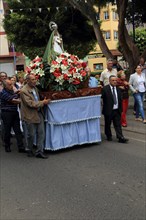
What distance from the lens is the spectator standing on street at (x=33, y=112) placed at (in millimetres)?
7129

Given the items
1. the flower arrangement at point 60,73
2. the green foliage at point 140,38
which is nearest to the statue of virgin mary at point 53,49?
the flower arrangement at point 60,73

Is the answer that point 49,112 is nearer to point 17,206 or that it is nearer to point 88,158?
point 88,158

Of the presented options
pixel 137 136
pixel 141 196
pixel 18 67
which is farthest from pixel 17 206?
pixel 18 67

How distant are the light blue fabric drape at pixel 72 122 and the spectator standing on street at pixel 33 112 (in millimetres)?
235

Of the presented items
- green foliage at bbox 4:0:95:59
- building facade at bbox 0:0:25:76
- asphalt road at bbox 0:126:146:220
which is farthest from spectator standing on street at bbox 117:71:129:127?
building facade at bbox 0:0:25:76

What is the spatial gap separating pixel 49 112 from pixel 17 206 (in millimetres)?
2943

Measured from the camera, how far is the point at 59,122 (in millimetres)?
7520

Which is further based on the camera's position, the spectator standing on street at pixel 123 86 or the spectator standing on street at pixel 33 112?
the spectator standing on street at pixel 123 86

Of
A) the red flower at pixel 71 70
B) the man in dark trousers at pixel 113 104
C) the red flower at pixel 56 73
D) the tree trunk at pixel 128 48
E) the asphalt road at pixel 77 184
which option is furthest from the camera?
the tree trunk at pixel 128 48

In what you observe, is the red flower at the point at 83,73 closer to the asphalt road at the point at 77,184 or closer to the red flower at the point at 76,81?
the red flower at the point at 76,81

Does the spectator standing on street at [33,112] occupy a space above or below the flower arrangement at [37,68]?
below

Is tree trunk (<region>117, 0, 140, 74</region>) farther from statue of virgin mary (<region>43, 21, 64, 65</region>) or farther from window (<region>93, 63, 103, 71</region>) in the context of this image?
window (<region>93, 63, 103, 71</region>)

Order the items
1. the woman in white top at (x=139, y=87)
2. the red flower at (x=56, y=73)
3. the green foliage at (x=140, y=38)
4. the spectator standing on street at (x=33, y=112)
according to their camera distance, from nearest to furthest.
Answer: the spectator standing on street at (x=33, y=112)
the red flower at (x=56, y=73)
the woman in white top at (x=139, y=87)
the green foliage at (x=140, y=38)

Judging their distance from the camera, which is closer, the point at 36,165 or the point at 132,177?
the point at 132,177
